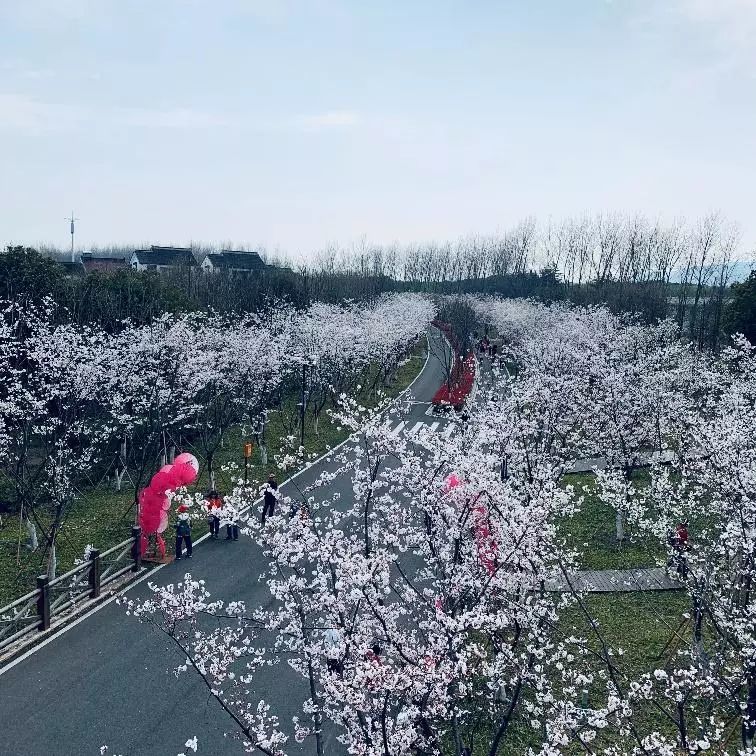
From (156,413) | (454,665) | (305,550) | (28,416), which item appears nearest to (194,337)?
(156,413)

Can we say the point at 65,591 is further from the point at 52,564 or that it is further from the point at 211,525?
the point at 211,525

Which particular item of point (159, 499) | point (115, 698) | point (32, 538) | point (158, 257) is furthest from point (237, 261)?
point (115, 698)

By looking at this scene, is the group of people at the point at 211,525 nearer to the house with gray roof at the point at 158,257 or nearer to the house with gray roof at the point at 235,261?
the house with gray roof at the point at 158,257

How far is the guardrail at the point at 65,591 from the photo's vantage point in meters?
13.7

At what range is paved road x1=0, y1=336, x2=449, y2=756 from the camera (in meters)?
10.9

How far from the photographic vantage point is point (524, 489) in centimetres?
1456

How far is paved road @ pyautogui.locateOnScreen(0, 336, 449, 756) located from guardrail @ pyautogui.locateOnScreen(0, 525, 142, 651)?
65cm

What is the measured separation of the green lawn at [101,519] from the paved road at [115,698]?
3332 millimetres

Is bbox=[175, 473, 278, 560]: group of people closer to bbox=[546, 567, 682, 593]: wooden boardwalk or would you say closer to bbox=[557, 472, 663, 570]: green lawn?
bbox=[546, 567, 682, 593]: wooden boardwalk

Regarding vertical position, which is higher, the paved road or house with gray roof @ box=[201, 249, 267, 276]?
house with gray roof @ box=[201, 249, 267, 276]

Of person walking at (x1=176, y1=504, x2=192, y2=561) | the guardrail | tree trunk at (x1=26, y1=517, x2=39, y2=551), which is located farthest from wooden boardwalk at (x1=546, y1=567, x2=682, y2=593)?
tree trunk at (x1=26, y1=517, x2=39, y2=551)

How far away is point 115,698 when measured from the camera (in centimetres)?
1204

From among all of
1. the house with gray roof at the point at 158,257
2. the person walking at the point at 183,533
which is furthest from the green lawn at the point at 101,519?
the house with gray roof at the point at 158,257

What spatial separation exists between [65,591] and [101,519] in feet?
21.0
